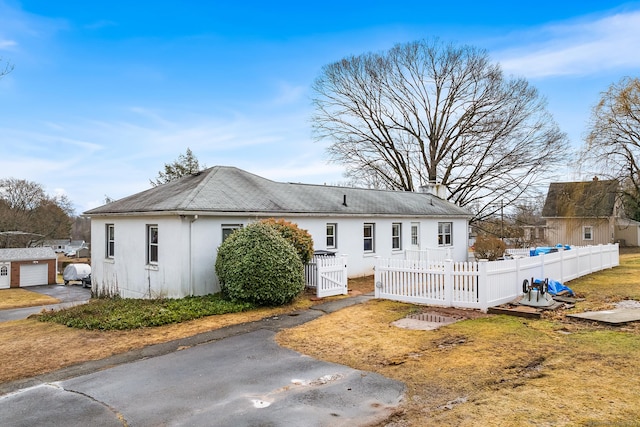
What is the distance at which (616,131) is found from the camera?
2884 centimetres

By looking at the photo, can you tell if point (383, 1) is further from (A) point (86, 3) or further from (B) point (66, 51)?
(B) point (66, 51)

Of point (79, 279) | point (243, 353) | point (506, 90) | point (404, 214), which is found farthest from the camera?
point (79, 279)

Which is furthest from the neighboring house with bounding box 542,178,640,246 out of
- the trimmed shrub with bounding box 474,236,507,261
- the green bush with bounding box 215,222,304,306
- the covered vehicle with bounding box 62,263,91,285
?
the covered vehicle with bounding box 62,263,91,285

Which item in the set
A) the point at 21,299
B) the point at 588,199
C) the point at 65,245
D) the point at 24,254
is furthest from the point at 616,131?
the point at 65,245

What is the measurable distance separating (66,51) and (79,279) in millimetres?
33680

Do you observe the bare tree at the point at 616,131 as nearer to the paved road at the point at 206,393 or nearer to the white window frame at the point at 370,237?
the white window frame at the point at 370,237

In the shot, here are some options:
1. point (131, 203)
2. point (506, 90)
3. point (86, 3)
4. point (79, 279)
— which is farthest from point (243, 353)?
point (79, 279)

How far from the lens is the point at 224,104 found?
20.1m

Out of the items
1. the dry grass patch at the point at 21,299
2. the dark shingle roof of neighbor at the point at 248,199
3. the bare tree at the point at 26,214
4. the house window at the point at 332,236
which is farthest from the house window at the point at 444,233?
the bare tree at the point at 26,214

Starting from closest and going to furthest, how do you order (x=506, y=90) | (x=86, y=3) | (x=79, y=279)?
(x=86, y=3), (x=506, y=90), (x=79, y=279)

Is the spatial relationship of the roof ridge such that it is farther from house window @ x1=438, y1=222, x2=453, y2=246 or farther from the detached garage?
the detached garage

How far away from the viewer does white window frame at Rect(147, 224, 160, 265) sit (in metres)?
13.6

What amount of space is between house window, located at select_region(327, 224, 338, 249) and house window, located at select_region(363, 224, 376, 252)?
75.5 inches

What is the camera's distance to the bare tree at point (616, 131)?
27.8 m
